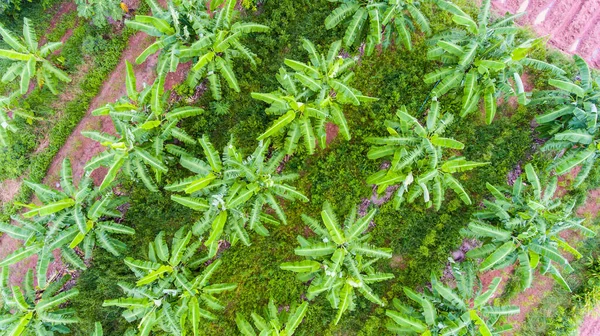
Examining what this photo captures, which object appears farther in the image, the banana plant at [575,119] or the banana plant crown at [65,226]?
the banana plant crown at [65,226]

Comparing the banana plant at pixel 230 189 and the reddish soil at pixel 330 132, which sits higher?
the reddish soil at pixel 330 132

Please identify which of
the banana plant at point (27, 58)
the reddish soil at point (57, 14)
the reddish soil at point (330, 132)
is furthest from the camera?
the reddish soil at point (57, 14)

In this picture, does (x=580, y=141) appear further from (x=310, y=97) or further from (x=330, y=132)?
(x=310, y=97)

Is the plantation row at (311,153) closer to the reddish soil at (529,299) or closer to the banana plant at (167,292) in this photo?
the banana plant at (167,292)

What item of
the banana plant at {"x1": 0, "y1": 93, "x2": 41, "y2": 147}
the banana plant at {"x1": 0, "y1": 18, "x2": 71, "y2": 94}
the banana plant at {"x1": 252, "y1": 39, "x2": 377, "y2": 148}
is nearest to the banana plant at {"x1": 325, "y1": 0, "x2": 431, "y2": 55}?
the banana plant at {"x1": 252, "y1": 39, "x2": 377, "y2": 148}

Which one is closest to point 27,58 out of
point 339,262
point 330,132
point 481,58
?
point 330,132

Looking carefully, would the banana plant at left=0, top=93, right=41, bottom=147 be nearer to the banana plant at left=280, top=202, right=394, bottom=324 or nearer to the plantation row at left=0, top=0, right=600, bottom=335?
the plantation row at left=0, top=0, right=600, bottom=335

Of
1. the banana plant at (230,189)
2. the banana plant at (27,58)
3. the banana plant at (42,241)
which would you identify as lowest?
the banana plant at (42,241)

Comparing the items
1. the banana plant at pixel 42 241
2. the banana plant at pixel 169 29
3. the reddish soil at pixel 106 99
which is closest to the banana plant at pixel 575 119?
the banana plant at pixel 169 29
